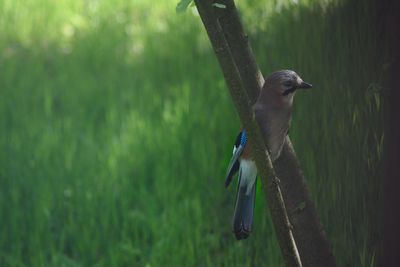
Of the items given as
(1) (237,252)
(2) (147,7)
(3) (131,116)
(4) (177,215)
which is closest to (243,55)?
(1) (237,252)

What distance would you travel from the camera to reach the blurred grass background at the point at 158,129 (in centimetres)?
275

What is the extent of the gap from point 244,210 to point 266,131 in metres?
0.28

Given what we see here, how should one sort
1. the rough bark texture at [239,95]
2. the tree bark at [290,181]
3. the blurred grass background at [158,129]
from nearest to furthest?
the rough bark texture at [239,95] → the tree bark at [290,181] → the blurred grass background at [158,129]

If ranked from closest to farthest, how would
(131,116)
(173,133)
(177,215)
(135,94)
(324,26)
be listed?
(324,26) → (177,215) → (173,133) → (131,116) → (135,94)

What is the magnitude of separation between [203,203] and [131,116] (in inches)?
36.9

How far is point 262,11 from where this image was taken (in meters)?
4.07

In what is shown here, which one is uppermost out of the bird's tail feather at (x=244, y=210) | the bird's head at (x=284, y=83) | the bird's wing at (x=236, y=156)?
the bird's head at (x=284, y=83)

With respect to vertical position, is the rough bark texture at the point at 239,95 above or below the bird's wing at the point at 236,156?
above

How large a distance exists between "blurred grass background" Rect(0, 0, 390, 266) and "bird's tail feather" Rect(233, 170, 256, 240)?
273 millimetres

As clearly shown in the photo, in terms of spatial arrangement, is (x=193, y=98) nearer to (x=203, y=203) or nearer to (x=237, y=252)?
(x=203, y=203)

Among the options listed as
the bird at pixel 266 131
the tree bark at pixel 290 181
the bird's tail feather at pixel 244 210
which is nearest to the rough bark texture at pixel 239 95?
the tree bark at pixel 290 181

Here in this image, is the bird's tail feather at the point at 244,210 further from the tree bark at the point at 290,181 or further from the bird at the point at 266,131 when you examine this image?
the tree bark at the point at 290,181

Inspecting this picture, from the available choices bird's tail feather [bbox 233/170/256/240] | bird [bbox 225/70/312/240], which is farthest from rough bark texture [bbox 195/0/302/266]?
bird's tail feather [bbox 233/170/256/240]

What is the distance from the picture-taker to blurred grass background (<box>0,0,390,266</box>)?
275 centimetres
